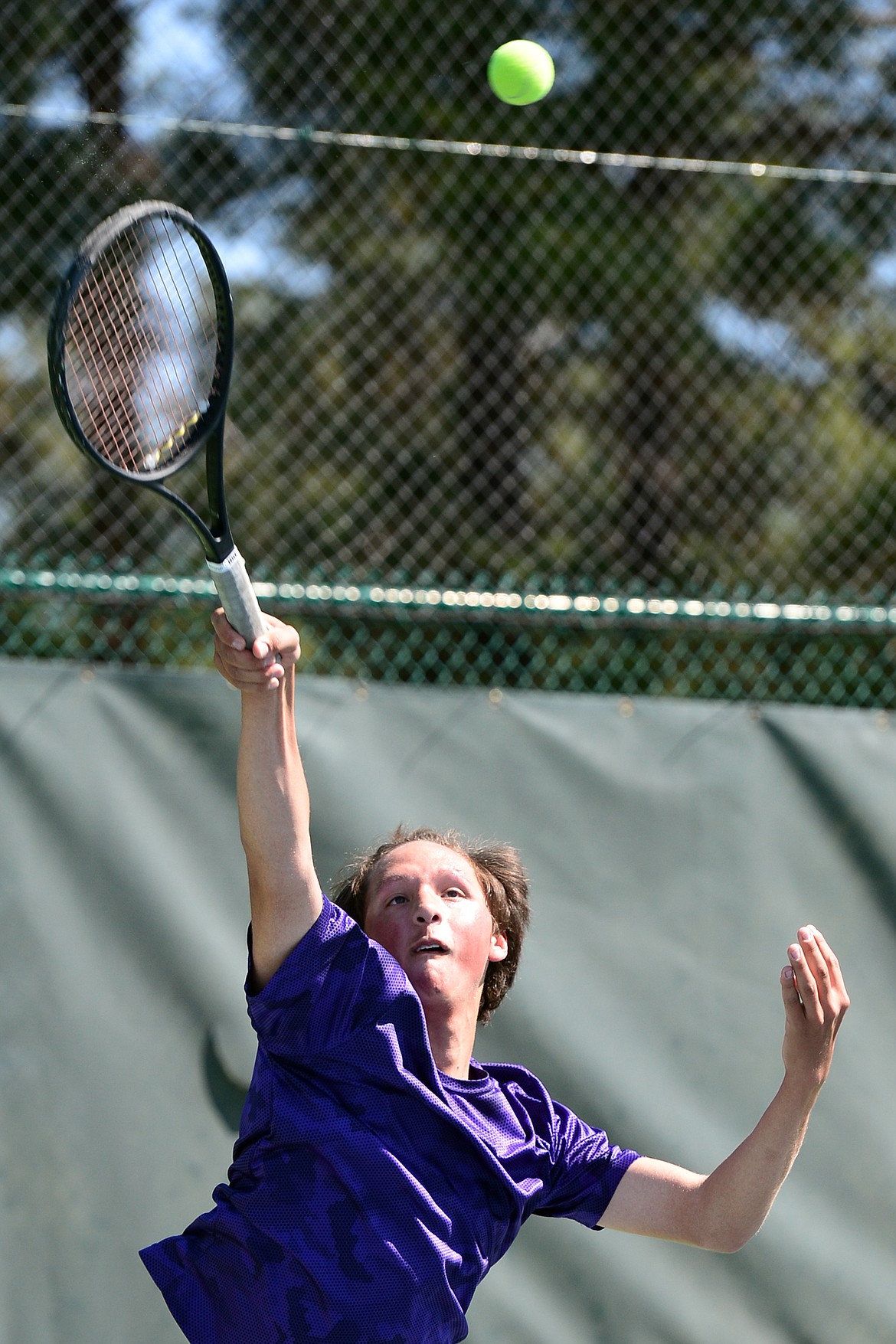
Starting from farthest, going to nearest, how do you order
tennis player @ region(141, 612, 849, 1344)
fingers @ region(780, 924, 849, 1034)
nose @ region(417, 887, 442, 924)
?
nose @ region(417, 887, 442, 924), fingers @ region(780, 924, 849, 1034), tennis player @ region(141, 612, 849, 1344)

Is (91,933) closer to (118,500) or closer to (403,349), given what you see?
(118,500)

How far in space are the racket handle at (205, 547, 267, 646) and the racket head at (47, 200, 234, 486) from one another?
215mm

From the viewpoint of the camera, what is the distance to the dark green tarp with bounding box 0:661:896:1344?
341 centimetres

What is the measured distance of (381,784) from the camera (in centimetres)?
373

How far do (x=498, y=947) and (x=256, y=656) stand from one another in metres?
0.91

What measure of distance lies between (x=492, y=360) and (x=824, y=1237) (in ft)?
16.0

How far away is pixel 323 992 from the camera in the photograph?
213cm

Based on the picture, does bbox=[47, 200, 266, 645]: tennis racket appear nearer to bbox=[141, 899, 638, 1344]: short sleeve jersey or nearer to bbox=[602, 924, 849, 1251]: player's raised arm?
bbox=[141, 899, 638, 1344]: short sleeve jersey

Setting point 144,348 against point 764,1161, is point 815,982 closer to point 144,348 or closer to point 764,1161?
point 764,1161

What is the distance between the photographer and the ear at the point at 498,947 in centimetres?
263

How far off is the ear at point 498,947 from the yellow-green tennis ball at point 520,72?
2121 mm

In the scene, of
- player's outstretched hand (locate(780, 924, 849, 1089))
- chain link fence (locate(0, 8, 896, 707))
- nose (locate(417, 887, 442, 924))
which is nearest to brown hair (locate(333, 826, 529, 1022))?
nose (locate(417, 887, 442, 924))

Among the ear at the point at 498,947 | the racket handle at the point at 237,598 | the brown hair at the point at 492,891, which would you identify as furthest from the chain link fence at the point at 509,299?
the racket handle at the point at 237,598

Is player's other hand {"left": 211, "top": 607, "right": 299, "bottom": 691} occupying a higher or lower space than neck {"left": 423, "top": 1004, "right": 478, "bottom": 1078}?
higher
